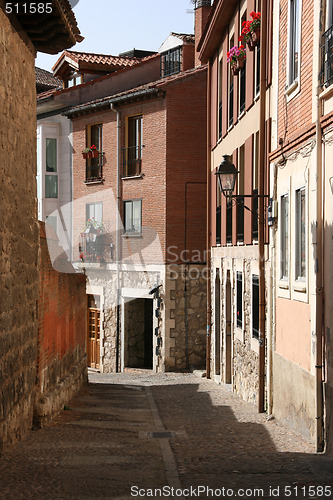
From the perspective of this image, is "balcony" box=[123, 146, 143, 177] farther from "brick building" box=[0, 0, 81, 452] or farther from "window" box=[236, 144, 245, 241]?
"brick building" box=[0, 0, 81, 452]

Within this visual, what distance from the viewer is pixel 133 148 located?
2670 cm

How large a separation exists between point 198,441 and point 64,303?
462cm

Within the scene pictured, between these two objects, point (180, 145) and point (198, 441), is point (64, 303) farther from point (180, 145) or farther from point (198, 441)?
point (180, 145)

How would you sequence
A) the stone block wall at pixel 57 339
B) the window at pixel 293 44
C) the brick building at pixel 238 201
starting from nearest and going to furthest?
the stone block wall at pixel 57 339
the window at pixel 293 44
the brick building at pixel 238 201

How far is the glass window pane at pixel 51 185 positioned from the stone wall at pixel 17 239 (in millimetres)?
20628

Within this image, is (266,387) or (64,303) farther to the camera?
(64,303)

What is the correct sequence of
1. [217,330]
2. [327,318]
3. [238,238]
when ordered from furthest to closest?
[217,330] < [238,238] < [327,318]

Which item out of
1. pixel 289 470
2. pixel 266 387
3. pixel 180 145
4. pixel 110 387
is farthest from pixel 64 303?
pixel 180 145

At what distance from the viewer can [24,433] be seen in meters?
9.23

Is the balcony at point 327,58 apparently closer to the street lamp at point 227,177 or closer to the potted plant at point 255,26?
the street lamp at point 227,177

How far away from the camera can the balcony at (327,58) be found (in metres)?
8.89

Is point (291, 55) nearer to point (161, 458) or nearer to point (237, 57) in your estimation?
point (237, 57)

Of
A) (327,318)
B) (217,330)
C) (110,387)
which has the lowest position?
(110,387)

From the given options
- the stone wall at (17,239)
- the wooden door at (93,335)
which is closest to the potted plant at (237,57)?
the stone wall at (17,239)
